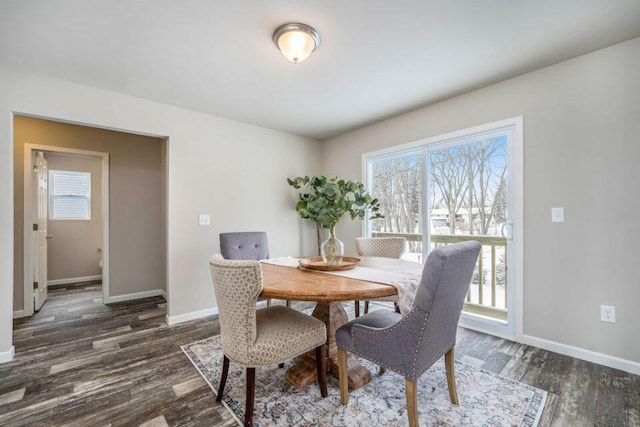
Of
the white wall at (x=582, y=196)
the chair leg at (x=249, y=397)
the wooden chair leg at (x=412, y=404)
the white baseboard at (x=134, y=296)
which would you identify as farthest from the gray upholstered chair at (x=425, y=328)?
the white baseboard at (x=134, y=296)

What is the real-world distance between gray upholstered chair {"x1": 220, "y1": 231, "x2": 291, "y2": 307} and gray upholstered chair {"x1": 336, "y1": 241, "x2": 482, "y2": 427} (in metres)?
1.41

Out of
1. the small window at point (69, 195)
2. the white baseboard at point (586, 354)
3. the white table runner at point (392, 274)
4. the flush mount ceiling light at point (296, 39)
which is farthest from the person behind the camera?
the small window at point (69, 195)

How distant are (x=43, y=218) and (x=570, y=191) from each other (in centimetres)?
598

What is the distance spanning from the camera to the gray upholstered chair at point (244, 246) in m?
2.82

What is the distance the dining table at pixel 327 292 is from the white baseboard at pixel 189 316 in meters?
1.48

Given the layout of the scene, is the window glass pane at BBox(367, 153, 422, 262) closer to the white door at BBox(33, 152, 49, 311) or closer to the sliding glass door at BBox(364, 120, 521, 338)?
the sliding glass door at BBox(364, 120, 521, 338)

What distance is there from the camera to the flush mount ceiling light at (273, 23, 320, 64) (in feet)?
5.85

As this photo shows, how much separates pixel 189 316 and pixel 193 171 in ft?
5.51

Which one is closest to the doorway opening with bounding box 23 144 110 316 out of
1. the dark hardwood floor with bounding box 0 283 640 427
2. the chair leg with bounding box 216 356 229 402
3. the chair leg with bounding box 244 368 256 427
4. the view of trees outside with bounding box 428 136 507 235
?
the dark hardwood floor with bounding box 0 283 640 427

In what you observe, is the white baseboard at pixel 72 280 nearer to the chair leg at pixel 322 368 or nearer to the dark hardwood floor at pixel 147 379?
the dark hardwood floor at pixel 147 379

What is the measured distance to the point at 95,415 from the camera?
159 centimetres

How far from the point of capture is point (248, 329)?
4.78 ft

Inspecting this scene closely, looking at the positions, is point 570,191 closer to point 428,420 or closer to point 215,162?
point 428,420

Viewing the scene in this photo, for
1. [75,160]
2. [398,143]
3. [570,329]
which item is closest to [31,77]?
[75,160]
